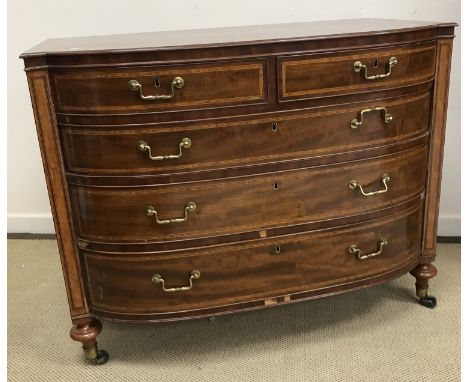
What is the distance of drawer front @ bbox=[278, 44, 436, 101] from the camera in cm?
147

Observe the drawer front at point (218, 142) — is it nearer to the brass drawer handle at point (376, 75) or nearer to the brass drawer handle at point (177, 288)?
A: the brass drawer handle at point (376, 75)

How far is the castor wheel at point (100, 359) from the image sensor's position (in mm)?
1740

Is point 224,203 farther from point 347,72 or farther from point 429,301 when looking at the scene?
point 429,301

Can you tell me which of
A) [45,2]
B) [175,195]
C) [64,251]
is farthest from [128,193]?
[45,2]

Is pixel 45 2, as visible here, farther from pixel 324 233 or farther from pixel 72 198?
pixel 324 233

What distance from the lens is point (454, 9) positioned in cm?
215

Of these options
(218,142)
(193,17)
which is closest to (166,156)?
(218,142)

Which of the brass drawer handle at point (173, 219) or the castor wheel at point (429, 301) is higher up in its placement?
the brass drawer handle at point (173, 219)

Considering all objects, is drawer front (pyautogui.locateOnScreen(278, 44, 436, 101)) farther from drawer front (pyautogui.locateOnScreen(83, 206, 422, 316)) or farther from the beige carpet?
the beige carpet

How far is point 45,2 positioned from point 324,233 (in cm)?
156

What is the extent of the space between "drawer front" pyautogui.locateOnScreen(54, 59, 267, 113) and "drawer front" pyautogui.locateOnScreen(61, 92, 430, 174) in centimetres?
6

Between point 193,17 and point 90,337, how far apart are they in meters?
Answer: 1.34

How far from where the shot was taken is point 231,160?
150 cm

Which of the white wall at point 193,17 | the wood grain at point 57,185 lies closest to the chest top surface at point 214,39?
the wood grain at point 57,185
